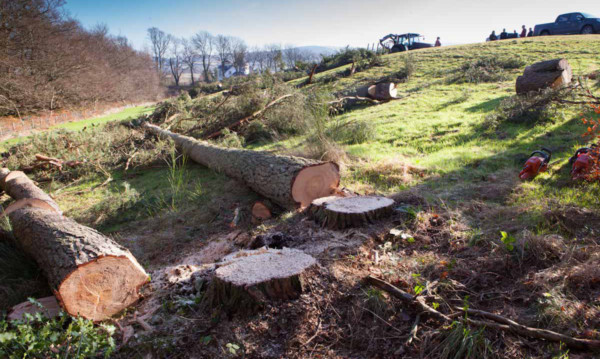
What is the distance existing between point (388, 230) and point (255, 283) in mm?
1636

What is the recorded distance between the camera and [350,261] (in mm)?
2871

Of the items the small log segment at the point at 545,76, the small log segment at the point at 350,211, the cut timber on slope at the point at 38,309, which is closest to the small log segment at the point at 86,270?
the cut timber on slope at the point at 38,309

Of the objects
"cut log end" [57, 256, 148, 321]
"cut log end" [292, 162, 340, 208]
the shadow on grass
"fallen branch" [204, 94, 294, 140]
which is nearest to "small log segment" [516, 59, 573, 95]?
the shadow on grass

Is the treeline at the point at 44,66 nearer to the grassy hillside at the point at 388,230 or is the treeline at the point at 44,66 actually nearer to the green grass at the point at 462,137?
the grassy hillside at the point at 388,230

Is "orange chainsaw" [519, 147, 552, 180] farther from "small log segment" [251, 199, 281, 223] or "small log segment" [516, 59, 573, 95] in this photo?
"small log segment" [516, 59, 573, 95]

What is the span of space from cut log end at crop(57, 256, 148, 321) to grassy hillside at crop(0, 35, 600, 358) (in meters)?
0.22

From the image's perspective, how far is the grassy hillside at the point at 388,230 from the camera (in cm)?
212

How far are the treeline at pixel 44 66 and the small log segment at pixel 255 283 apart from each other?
47.4ft

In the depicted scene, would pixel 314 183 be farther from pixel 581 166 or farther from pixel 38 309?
pixel 581 166

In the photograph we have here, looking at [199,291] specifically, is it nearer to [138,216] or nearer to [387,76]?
[138,216]

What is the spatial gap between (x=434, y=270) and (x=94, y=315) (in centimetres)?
268

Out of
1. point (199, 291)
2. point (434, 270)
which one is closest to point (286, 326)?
point (199, 291)

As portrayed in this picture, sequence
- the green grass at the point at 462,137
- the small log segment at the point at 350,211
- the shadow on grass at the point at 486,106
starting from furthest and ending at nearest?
1. the shadow on grass at the point at 486,106
2. the green grass at the point at 462,137
3. the small log segment at the point at 350,211

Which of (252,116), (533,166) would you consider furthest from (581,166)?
(252,116)
